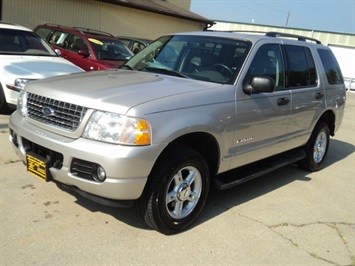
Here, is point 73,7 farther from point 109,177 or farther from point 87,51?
point 109,177

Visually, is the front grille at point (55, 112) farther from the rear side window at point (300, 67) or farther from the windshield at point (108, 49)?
the windshield at point (108, 49)

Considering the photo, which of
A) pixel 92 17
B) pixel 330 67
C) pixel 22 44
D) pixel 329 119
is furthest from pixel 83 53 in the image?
pixel 92 17

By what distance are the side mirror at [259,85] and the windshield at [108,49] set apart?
6319 millimetres

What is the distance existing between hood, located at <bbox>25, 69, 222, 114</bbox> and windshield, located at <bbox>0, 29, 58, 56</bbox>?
422 centimetres

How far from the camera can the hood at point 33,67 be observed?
22.4 ft

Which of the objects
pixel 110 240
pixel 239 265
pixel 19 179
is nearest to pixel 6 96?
pixel 19 179

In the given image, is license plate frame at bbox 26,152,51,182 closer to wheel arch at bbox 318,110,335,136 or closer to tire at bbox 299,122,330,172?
tire at bbox 299,122,330,172

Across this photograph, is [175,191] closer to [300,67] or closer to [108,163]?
[108,163]

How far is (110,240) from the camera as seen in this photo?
342 centimetres

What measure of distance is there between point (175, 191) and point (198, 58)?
1.61 m

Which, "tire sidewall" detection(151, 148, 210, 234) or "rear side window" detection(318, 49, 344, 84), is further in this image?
"rear side window" detection(318, 49, 344, 84)

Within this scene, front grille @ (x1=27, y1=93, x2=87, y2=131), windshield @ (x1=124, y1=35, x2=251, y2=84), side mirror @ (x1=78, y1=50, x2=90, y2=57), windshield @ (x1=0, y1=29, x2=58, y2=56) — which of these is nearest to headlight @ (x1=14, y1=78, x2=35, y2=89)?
windshield @ (x1=0, y1=29, x2=58, y2=56)

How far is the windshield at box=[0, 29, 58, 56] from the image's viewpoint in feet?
24.9

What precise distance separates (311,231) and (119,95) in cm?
246
